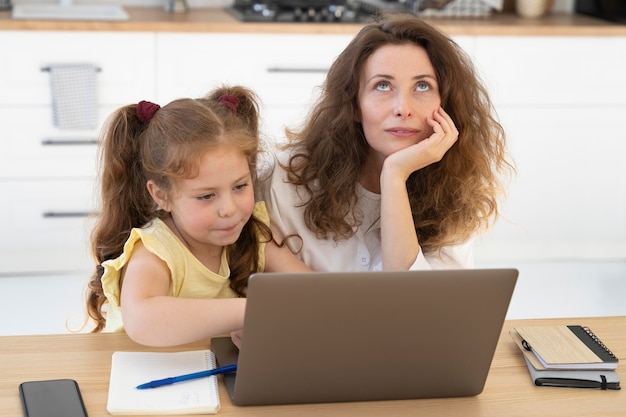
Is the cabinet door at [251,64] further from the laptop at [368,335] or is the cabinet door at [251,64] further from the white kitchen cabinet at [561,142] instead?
the laptop at [368,335]

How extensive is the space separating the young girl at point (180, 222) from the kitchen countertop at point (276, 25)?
168 centimetres

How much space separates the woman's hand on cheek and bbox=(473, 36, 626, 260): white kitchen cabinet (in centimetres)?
177

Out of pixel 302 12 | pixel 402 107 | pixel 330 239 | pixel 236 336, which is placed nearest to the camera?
pixel 236 336

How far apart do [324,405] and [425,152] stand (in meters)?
0.64

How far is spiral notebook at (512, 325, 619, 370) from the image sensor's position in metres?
1.41

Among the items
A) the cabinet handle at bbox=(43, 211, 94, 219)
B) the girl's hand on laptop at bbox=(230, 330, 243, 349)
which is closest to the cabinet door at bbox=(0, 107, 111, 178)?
the cabinet handle at bbox=(43, 211, 94, 219)

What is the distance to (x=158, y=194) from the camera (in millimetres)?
1623

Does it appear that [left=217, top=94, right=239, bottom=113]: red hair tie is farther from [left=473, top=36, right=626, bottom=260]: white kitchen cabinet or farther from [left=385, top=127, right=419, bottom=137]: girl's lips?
[left=473, top=36, right=626, bottom=260]: white kitchen cabinet

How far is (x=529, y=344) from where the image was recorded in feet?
4.79

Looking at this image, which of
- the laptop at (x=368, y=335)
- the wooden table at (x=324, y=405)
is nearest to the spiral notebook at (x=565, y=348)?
the wooden table at (x=324, y=405)

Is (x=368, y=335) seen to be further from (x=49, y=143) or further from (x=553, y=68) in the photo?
(x=553, y=68)

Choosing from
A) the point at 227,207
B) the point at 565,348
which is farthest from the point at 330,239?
the point at 565,348

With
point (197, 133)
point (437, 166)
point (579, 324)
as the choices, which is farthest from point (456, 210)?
point (197, 133)

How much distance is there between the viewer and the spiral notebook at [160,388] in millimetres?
1265
